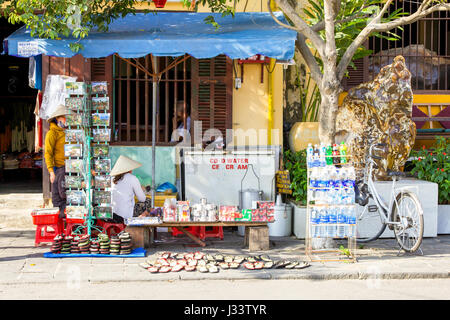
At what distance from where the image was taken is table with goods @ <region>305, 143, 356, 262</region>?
24.9ft

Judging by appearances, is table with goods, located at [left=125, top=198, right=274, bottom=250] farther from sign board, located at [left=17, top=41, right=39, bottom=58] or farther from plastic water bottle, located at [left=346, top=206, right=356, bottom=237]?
sign board, located at [left=17, top=41, right=39, bottom=58]

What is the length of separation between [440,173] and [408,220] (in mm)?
1969

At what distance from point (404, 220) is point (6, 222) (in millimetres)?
6870

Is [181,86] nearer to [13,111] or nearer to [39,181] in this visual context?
[39,181]

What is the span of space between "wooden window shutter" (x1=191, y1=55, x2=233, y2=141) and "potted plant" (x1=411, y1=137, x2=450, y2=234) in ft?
11.9

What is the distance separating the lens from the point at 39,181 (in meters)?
13.5

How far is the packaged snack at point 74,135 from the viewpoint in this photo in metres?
8.14

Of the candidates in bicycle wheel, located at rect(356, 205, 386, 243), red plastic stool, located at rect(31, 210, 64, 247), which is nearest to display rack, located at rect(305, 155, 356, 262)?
bicycle wheel, located at rect(356, 205, 386, 243)

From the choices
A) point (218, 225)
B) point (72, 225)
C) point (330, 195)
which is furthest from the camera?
point (72, 225)

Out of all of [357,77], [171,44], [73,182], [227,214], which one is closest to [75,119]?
[73,182]

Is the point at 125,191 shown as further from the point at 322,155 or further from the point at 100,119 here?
the point at 322,155

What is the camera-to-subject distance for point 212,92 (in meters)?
10.6

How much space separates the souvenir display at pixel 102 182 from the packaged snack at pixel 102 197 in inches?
3.6

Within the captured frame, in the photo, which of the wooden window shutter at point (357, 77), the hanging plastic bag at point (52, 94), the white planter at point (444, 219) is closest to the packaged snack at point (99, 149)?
the hanging plastic bag at point (52, 94)
